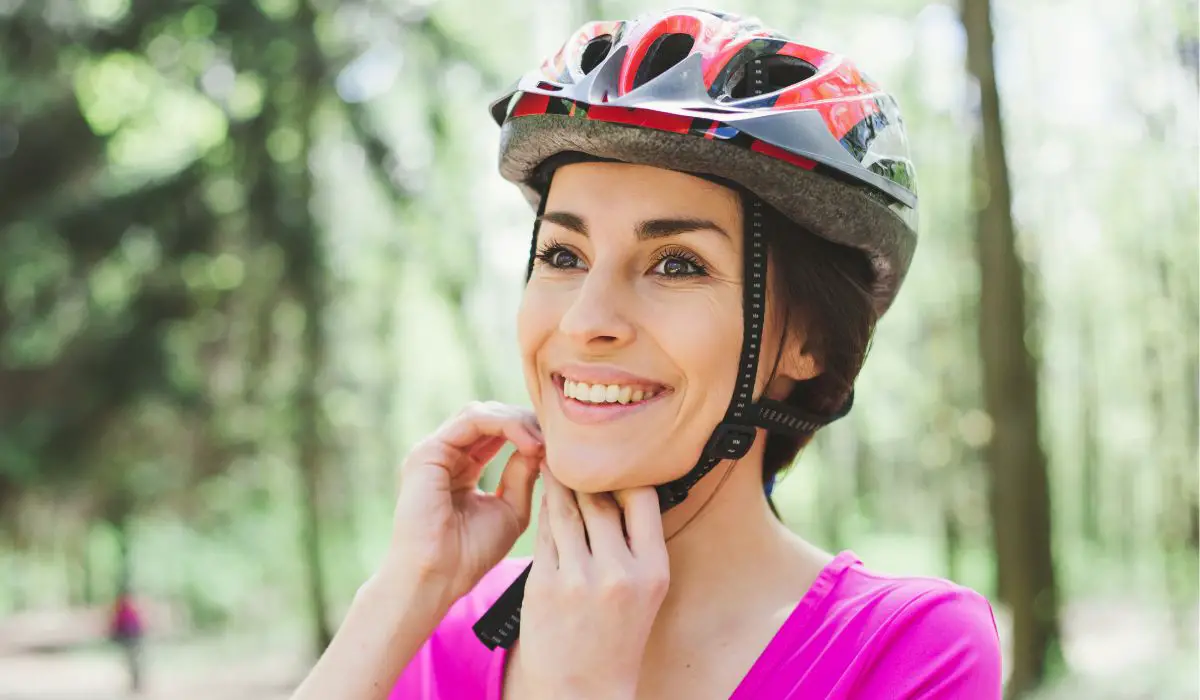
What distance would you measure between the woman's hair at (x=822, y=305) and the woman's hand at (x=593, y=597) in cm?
49

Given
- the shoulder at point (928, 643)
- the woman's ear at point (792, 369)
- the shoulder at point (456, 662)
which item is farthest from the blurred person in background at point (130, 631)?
the shoulder at point (928, 643)

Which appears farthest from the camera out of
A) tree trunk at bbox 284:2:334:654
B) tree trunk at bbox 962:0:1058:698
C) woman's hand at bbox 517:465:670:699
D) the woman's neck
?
tree trunk at bbox 284:2:334:654

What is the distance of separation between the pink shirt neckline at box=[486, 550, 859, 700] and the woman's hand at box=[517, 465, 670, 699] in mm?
208

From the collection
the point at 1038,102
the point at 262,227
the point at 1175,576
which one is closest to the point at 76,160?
the point at 262,227

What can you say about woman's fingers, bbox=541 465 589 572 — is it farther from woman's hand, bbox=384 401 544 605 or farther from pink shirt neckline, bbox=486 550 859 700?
pink shirt neckline, bbox=486 550 859 700

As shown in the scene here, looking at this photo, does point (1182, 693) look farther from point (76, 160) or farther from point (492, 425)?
point (76, 160)

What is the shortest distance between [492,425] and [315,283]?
11.8 metres

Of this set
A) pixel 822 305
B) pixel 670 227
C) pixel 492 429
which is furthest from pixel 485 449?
pixel 822 305

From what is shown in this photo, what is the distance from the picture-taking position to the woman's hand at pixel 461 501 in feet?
7.02

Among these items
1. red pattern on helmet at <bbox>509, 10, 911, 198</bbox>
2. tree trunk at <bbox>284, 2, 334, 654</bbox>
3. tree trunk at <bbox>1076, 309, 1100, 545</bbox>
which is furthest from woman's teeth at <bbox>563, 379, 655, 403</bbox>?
tree trunk at <bbox>1076, 309, 1100, 545</bbox>

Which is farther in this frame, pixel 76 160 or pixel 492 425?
pixel 76 160

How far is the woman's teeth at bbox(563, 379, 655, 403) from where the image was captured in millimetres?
1986

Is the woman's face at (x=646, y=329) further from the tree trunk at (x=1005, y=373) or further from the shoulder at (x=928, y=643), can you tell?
the tree trunk at (x=1005, y=373)

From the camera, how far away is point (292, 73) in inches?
512
